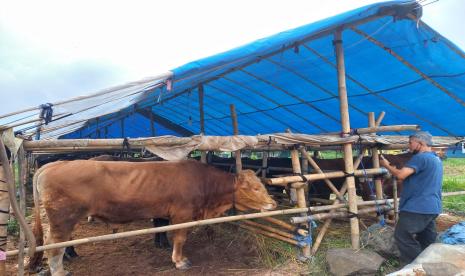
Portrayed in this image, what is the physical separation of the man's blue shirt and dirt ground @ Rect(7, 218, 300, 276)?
191 centimetres

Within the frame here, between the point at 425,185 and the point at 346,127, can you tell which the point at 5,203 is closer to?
the point at 346,127

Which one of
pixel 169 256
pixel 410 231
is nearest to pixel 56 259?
pixel 169 256

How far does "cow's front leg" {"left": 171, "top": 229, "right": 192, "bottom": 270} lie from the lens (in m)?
A: 4.86

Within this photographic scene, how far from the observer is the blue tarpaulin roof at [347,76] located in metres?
4.47

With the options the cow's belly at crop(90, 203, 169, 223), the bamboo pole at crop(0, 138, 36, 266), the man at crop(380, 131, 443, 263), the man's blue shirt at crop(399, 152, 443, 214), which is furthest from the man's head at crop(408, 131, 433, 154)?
the bamboo pole at crop(0, 138, 36, 266)

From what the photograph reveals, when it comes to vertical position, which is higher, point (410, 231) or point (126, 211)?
point (126, 211)

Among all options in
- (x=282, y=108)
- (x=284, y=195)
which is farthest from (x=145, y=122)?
(x=284, y=195)

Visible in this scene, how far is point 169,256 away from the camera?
17.8 ft

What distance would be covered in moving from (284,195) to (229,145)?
3257 mm

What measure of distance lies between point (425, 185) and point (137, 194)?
3597mm

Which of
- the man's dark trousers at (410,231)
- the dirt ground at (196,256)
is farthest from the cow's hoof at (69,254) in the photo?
the man's dark trousers at (410,231)

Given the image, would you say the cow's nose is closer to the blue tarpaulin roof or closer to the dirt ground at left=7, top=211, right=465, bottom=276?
the dirt ground at left=7, top=211, right=465, bottom=276

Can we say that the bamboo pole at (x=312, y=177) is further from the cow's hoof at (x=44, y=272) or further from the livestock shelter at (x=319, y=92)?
the cow's hoof at (x=44, y=272)

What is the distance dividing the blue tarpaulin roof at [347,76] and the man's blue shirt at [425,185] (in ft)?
5.64
